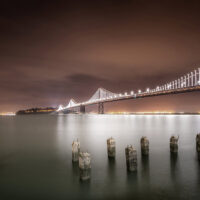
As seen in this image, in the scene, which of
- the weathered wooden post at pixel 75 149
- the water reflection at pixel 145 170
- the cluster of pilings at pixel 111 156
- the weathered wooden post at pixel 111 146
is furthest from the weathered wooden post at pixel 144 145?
the weathered wooden post at pixel 75 149

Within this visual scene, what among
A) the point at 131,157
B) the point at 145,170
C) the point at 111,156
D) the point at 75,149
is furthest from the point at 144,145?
the point at 75,149

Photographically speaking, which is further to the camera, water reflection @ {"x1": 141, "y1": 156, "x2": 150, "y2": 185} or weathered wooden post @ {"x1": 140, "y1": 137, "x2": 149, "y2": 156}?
weathered wooden post @ {"x1": 140, "y1": 137, "x2": 149, "y2": 156}

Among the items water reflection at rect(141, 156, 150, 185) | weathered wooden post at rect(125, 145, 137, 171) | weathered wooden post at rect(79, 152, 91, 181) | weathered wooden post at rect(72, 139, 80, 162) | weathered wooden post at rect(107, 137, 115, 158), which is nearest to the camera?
weathered wooden post at rect(79, 152, 91, 181)

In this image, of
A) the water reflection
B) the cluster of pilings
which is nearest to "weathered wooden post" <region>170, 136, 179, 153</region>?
the cluster of pilings

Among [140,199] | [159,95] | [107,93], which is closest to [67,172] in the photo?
[140,199]

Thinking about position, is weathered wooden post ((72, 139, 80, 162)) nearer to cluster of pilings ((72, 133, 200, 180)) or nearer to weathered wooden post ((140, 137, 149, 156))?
cluster of pilings ((72, 133, 200, 180))

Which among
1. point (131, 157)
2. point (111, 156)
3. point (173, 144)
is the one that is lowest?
point (111, 156)

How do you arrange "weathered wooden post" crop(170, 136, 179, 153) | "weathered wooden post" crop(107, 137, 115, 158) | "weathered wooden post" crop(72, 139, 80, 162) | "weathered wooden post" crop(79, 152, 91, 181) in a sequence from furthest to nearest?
"weathered wooden post" crop(170, 136, 179, 153) → "weathered wooden post" crop(107, 137, 115, 158) → "weathered wooden post" crop(72, 139, 80, 162) → "weathered wooden post" crop(79, 152, 91, 181)

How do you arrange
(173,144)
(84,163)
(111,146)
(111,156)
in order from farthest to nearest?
(173,144), (111,156), (111,146), (84,163)

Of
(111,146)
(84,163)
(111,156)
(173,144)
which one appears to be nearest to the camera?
(84,163)

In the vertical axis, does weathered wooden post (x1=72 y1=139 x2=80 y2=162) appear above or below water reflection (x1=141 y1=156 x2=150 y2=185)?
above

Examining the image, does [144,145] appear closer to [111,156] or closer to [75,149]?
[111,156]

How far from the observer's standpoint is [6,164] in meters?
9.93

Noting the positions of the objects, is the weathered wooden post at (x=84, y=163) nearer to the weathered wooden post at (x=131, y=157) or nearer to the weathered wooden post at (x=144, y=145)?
the weathered wooden post at (x=131, y=157)
